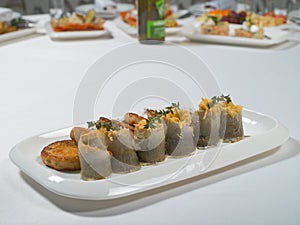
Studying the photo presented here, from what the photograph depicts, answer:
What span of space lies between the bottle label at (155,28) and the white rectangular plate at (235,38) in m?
0.23

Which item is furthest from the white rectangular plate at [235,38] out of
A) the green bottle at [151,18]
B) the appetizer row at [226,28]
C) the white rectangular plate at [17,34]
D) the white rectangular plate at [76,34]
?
the white rectangular plate at [17,34]

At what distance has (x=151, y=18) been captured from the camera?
2242 millimetres

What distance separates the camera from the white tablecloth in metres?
0.89

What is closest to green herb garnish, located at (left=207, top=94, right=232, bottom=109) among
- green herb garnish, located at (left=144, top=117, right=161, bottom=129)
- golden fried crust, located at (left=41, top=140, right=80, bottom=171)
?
green herb garnish, located at (left=144, top=117, right=161, bottom=129)

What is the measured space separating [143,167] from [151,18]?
134 cm

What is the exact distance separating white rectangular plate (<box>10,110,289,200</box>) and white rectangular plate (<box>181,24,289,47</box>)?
46.5 inches

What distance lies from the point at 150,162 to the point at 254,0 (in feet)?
7.90

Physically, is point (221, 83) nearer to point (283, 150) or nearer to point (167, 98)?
point (167, 98)

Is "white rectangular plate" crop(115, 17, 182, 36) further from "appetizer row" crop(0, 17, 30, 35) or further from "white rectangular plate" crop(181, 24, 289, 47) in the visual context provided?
"appetizer row" crop(0, 17, 30, 35)

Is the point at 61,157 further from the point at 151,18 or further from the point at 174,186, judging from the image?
the point at 151,18

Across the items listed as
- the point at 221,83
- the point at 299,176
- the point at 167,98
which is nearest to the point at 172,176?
the point at 299,176

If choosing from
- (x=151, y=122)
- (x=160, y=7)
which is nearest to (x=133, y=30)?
(x=160, y=7)

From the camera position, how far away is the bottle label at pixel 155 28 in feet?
7.38

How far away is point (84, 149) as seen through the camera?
3.13 ft
